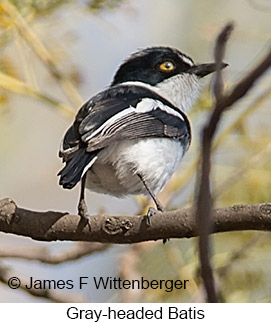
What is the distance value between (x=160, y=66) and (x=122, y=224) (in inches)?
44.5

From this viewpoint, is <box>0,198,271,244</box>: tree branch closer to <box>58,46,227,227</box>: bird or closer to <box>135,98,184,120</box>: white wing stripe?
<box>58,46,227,227</box>: bird

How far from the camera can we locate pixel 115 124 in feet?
7.09

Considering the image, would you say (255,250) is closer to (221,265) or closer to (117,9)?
(221,265)

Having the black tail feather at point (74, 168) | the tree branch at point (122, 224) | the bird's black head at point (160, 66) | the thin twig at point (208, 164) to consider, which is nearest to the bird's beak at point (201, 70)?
the bird's black head at point (160, 66)

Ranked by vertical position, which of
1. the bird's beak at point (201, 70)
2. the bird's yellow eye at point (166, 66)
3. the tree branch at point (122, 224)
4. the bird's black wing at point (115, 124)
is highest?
the bird's yellow eye at point (166, 66)

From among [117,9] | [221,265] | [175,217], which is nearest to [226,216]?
[175,217]

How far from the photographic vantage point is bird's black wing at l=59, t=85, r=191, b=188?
1.99m

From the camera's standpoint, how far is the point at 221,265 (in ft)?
7.75

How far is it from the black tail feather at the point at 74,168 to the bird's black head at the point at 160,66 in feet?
2.66

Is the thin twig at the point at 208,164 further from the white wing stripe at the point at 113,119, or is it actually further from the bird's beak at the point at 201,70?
the bird's beak at the point at 201,70

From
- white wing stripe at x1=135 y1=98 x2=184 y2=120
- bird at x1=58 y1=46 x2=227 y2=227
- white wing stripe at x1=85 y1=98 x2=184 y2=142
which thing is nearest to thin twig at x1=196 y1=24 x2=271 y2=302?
bird at x1=58 y1=46 x2=227 y2=227

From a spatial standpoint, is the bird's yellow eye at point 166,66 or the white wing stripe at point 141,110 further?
the bird's yellow eye at point 166,66

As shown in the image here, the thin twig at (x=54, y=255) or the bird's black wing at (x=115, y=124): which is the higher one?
the bird's black wing at (x=115, y=124)

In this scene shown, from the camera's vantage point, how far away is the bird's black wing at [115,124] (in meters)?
1.99
